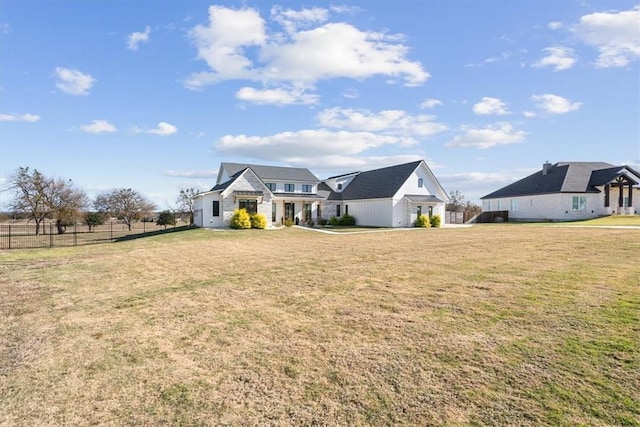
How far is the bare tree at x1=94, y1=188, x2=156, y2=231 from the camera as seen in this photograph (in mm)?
52438

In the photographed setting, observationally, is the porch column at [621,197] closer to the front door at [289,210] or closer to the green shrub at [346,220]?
the green shrub at [346,220]

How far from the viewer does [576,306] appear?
20.8 feet

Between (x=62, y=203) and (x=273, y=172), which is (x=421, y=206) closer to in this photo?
(x=273, y=172)

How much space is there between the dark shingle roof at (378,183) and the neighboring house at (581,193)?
15355mm

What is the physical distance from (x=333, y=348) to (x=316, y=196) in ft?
103

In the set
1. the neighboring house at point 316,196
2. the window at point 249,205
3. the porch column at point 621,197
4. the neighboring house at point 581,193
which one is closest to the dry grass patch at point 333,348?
the window at point 249,205

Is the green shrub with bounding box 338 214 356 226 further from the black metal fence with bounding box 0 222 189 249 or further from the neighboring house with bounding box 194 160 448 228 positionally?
the black metal fence with bounding box 0 222 189 249

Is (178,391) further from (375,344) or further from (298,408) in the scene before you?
(375,344)

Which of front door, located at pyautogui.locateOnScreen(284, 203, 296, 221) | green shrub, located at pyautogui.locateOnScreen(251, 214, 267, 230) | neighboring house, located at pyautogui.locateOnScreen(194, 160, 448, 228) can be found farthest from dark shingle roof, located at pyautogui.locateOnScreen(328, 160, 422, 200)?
green shrub, located at pyautogui.locateOnScreen(251, 214, 267, 230)

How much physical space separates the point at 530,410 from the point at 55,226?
4922 cm

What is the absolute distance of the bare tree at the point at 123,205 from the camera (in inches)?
2064

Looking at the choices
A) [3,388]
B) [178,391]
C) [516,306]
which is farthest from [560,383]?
[3,388]

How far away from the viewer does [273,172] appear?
3616 centimetres

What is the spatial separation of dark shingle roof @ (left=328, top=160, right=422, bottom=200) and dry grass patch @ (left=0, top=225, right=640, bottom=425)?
2315 cm
